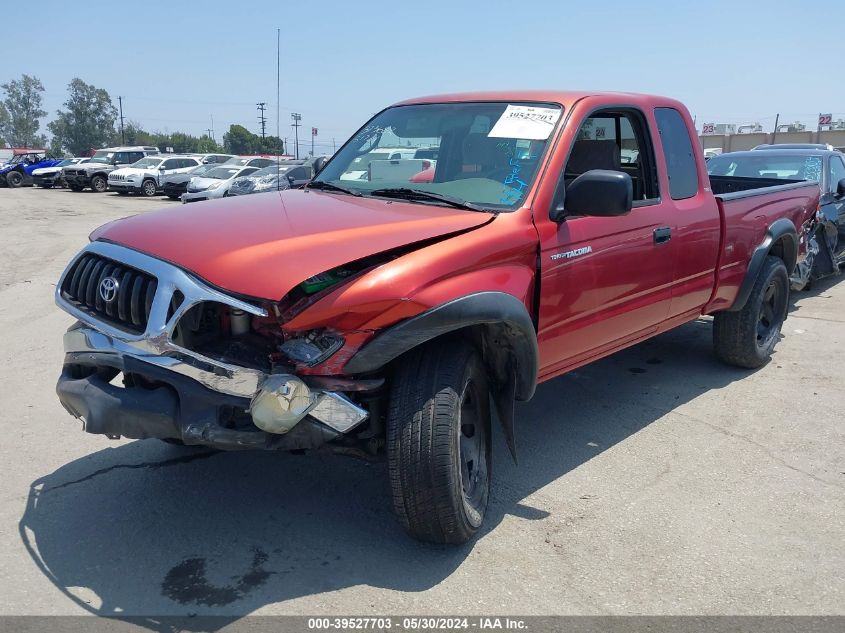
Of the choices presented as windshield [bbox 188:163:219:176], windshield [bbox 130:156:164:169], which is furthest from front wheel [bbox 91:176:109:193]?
windshield [bbox 188:163:219:176]

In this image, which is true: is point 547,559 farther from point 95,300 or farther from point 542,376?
point 95,300

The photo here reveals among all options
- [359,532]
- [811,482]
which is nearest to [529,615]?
[359,532]

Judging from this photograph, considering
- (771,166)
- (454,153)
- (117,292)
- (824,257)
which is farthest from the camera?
(771,166)

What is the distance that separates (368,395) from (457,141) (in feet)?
5.94

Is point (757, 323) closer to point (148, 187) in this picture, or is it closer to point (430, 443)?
point (430, 443)

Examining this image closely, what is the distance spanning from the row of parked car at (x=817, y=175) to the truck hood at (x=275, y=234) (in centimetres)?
642

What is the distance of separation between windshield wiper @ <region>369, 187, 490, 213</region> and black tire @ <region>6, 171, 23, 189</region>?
1459 inches

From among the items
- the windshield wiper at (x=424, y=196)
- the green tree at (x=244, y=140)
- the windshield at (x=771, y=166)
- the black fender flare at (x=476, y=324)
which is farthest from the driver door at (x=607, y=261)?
the windshield at (x=771, y=166)

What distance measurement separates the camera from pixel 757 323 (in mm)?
6023

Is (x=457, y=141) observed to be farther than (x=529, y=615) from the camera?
Yes

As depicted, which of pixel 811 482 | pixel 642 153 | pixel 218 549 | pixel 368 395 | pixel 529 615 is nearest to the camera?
pixel 529 615

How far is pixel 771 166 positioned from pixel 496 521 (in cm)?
772

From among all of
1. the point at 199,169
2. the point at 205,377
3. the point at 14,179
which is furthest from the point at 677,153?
the point at 14,179

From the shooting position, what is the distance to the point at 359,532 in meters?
3.54
